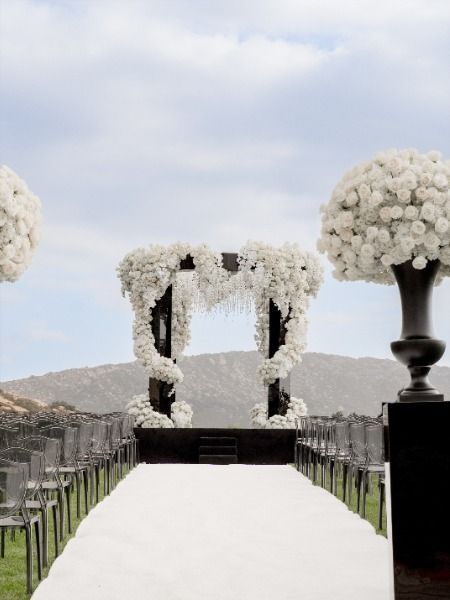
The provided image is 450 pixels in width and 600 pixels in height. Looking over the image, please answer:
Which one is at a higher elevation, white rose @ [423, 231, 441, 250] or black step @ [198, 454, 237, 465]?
white rose @ [423, 231, 441, 250]

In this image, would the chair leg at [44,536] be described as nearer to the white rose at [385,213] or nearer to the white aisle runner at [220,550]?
the white aisle runner at [220,550]

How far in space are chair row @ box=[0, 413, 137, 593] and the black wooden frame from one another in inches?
54.7

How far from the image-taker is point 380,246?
5145 millimetres

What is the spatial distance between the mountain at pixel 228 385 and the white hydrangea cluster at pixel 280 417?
65.9 feet

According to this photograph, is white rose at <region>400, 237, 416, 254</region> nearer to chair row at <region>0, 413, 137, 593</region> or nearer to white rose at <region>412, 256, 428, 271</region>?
white rose at <region>412, 256, 428, 271</region>

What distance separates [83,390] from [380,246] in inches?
1394

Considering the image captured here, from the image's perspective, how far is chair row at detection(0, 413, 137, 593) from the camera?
569 centimetres

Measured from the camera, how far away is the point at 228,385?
132ft

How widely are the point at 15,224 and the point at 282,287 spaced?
8988 mm

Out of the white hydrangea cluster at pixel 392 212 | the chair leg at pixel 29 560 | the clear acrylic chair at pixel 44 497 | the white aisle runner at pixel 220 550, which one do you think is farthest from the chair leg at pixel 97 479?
the white hydrangea cluster at pixel 392 212

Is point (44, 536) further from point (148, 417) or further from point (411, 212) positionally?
point (148, 417)

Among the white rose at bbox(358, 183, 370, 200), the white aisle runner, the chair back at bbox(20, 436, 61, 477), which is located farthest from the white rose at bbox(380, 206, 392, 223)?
the chair back at bbox(20, 436, 61, 477)

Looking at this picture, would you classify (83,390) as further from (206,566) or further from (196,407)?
(206,566)

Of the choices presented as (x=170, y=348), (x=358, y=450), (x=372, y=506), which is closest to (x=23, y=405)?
(x=170, y=348)
